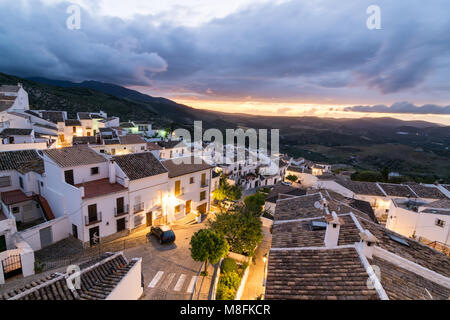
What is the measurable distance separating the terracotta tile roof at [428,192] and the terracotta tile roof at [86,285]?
31746 mm

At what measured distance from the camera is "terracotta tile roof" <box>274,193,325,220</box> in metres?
11.9

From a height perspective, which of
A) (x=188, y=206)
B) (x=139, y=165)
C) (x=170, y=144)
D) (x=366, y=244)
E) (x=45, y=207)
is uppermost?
(x=170, y=144)

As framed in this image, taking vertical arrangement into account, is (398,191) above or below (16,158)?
below

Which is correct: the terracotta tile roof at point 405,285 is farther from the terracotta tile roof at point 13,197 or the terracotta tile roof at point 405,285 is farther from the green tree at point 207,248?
the terracotta tile roof at point 13,197

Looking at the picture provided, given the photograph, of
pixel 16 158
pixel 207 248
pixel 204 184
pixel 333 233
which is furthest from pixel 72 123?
pixel 333 233

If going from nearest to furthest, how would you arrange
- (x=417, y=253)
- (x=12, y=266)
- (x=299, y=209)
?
(x=417, y=253), (x=12, y=266), (x=299, y=209)

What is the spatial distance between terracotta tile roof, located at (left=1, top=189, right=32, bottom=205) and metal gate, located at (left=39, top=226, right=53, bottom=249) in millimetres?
3498

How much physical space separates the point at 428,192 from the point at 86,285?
113ft

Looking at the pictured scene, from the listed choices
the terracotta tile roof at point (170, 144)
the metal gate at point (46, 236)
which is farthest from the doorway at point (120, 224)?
the terracotta tile roof at point (170, 144)

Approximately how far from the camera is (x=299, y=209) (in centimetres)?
1303

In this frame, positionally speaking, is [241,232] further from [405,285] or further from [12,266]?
[12,266]

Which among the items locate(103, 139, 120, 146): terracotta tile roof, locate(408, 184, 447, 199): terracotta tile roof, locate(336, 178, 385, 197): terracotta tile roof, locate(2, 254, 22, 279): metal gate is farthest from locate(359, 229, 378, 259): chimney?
locate(103, 139, 120, 146): terracotta tile roof
